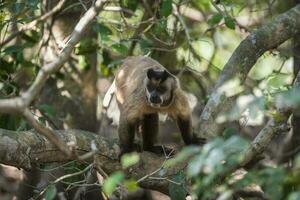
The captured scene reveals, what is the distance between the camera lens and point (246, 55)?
5.94m

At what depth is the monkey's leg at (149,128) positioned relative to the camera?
6.17m

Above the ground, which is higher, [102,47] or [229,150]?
[229,150]

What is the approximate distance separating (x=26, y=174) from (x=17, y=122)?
104cm

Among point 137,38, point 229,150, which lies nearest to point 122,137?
point 137,38

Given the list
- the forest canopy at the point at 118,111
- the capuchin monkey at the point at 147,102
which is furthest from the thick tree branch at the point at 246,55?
the capuchin monkey at the point at 147,102

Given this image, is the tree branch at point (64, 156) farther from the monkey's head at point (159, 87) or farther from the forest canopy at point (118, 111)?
the monkey's head at point (159, 87)

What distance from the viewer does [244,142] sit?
256cm

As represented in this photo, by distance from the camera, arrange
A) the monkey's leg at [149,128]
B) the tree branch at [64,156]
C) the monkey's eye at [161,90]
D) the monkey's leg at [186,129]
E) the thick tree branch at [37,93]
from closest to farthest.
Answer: the thick tree branch at [37,93] < the tree branch at [64,156] < the monkey's eye at [161,90] < the monkey's leg at [186,129] < the monkey's leg at [149,128]

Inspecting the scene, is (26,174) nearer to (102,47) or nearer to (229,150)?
(102,47)

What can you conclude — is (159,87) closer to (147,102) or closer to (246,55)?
(147,102)

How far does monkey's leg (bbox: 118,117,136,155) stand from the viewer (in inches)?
220

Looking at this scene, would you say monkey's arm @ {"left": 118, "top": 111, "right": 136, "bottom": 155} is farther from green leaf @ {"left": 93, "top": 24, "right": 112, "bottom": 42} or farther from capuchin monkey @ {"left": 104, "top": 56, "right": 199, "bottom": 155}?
green leaf @ {"left": 93, "top": 24, "right": 112, "bottom": 42}

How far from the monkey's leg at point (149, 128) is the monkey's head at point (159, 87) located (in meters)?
0.53

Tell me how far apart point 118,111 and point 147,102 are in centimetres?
122
